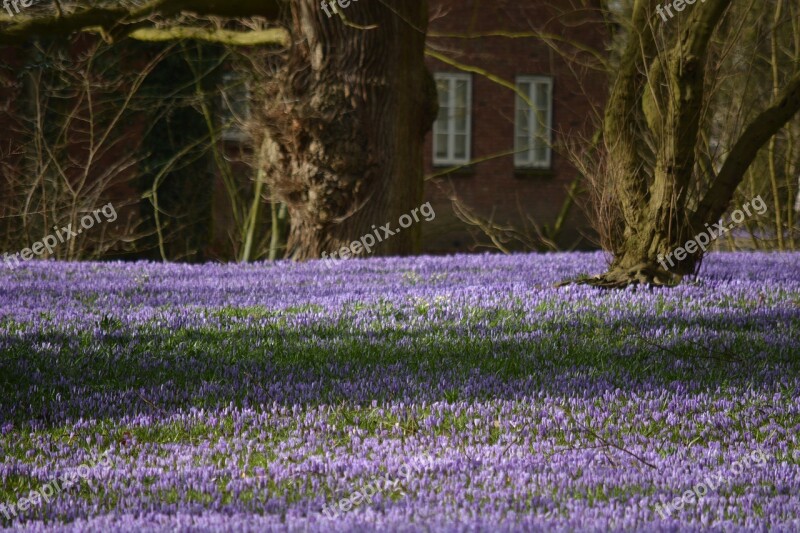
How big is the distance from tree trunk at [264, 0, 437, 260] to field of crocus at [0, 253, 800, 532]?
12.2ft

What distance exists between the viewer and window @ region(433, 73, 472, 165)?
98.0 feet

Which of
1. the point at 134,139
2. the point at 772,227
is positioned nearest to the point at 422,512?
the point at 772,227

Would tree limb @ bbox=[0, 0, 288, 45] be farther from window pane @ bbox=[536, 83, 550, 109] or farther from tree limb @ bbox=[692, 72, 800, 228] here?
window pane @ bbox=[536, 83, 550, 109]

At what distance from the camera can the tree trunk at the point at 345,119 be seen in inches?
572

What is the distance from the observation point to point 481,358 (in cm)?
770

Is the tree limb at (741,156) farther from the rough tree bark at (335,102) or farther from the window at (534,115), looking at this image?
the window at (534,115)

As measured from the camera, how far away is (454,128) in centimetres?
3081

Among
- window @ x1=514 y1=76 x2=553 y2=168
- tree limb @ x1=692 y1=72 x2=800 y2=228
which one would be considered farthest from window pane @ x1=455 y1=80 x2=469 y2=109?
tree limb @ x1=692 y1=72 x2=800 y2=228

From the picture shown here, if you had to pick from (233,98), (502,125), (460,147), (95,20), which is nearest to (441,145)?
(460,147)

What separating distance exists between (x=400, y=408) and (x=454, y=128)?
82.0 feet

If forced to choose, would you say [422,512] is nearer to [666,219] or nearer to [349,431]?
[349,431]

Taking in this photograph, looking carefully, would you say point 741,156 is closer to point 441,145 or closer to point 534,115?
point 534,115

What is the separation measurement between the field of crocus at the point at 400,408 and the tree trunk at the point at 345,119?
3.71 meters

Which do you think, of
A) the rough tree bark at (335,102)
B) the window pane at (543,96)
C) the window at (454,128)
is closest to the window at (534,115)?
the window pane at (543,96)
